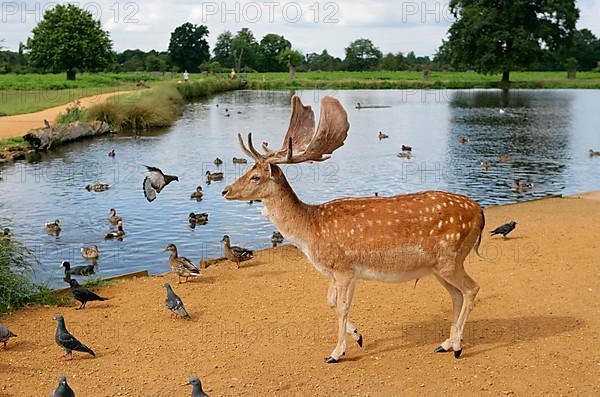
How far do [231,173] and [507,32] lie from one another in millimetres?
63164

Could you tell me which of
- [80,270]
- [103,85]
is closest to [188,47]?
[103,85]

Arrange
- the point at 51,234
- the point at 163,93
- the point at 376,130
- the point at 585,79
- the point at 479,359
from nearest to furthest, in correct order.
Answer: the point at 479,359, the point at 51,234, the point at 376,130, the point at 163,93, the point at 585,79

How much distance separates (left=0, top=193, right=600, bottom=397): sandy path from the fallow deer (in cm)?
54

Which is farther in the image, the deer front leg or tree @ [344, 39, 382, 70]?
tree @ [344, 39, 382, 70]

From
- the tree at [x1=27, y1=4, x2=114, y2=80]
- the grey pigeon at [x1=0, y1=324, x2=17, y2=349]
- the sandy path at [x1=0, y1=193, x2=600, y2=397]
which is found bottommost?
the sandy path at [x1=0, y1=193, x2=600, y2=397]

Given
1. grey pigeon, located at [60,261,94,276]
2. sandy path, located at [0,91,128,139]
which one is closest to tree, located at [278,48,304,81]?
sandy path, located at [0,91,128,139]

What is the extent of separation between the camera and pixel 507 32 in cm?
8119

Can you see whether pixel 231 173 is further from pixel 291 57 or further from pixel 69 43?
pixel 291 57

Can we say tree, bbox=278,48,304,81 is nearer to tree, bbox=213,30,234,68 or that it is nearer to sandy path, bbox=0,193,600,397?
tree, bbox=213,30,234,68

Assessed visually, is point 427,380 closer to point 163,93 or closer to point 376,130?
point 376,130

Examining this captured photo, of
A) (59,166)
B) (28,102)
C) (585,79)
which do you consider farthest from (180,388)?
(585,79)

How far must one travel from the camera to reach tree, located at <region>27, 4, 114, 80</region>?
75.2 meters

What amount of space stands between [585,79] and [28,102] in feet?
265

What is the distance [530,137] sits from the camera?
39.7 metres
